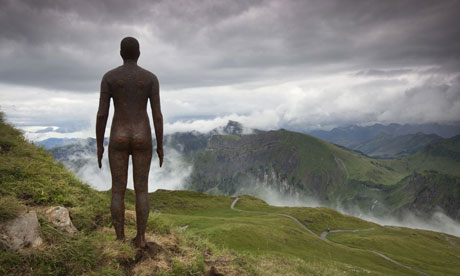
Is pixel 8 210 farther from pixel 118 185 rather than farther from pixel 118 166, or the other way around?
pixel 118 166

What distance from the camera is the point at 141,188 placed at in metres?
9.73

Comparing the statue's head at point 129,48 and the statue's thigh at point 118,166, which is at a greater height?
the statue's head at point 129,48

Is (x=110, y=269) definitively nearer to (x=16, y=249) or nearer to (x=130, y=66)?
(x=16, y=249)

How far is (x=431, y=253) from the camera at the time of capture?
314 ft

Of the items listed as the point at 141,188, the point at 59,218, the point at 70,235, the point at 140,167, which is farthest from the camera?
the point at 141,188

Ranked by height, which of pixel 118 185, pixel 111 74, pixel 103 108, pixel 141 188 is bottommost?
pixel 141 188

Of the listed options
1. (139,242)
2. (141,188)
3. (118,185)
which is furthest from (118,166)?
(139,242)

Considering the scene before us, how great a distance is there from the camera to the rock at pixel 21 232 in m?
7.07

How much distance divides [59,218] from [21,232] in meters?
1.62

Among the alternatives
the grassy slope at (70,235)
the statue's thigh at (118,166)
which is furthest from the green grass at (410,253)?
the statue's thigh at (118,166)

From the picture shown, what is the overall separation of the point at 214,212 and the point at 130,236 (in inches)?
4509

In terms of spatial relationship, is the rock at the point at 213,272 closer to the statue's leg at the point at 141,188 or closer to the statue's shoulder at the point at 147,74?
the statue's leg at the point at 141,188

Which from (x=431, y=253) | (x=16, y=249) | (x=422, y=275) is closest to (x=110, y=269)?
(x=16, y=249)

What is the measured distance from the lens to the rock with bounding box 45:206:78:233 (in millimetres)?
8797
